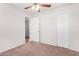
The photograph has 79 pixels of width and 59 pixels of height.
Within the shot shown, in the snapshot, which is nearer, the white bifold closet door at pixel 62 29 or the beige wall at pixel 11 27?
the beige wall at pixel 11 27

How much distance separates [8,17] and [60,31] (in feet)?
5.56

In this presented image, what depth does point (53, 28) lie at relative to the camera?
2906mm

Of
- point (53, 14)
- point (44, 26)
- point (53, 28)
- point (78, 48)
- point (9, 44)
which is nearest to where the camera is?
point (9, 44)

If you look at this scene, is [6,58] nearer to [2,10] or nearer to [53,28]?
[2,10]

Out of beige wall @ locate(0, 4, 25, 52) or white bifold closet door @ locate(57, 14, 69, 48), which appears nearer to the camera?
beige wall @ locate(0, 4, 25, 52)

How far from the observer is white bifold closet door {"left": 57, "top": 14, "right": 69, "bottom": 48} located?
8.69ft

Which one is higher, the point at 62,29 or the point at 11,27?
the point at 11,27

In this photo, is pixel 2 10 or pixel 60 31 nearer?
pixel 2 10

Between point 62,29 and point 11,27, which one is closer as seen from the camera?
point 11,27

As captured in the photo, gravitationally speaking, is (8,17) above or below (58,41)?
above

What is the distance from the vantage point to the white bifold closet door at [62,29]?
104 inches

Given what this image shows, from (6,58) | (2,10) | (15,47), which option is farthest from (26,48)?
(6,58)

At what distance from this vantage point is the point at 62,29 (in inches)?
108

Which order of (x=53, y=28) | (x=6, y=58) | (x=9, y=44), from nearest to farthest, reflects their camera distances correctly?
(x=6, y=58) → (x=9, y=44) → (x=53, y=28)
